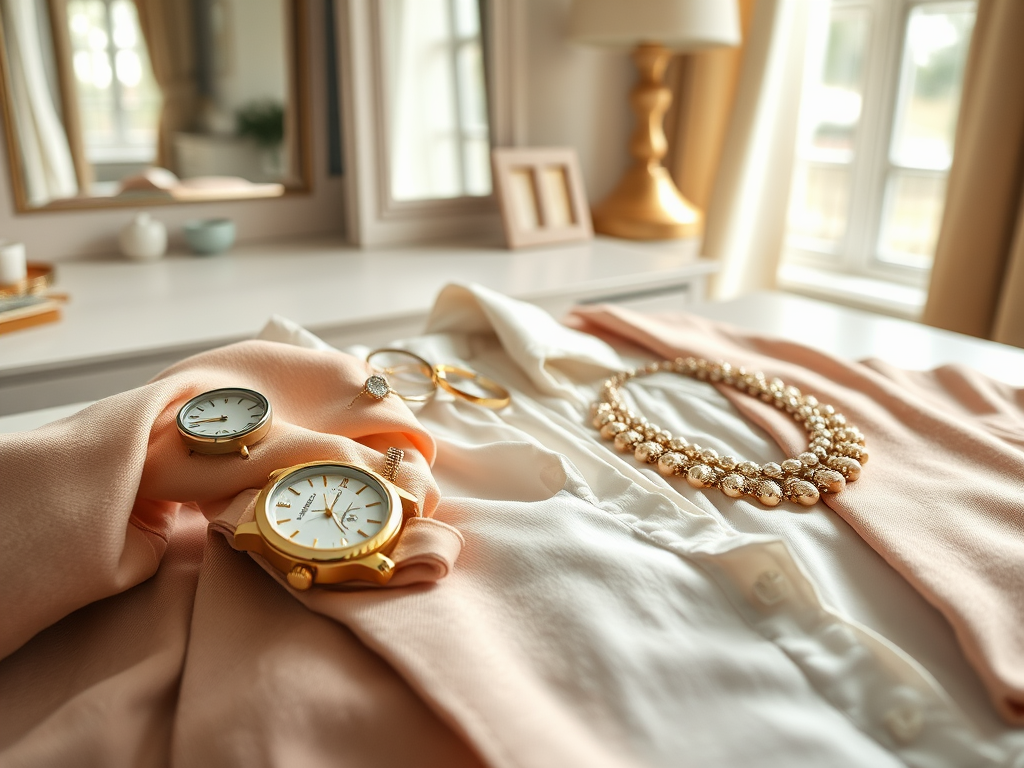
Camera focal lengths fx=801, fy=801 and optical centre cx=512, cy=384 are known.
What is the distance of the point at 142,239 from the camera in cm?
181

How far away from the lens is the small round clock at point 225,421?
58 centimetres

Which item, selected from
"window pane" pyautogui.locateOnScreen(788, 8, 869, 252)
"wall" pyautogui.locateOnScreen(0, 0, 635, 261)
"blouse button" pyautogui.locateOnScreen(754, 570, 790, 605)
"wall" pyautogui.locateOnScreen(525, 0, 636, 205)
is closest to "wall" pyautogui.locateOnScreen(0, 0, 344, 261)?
"wall" pyautogui.locateOnScreen(0, 0, 635, 261)

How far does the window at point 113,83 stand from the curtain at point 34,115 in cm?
6

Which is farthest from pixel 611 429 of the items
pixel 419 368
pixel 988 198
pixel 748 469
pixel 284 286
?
pixel 988 198

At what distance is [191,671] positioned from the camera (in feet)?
1.50

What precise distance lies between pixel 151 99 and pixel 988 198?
1901 mm

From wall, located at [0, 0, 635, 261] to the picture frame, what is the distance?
144mm

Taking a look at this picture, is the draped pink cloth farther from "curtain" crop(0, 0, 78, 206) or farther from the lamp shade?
"curtain" crop(0, 0, 78, 206)

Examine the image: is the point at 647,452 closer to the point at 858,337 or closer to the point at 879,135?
the point at 858,337

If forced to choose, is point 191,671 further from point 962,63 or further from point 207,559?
point 962,63

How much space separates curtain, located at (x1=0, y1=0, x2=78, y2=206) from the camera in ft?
5.38

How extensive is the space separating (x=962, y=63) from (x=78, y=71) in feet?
7.15

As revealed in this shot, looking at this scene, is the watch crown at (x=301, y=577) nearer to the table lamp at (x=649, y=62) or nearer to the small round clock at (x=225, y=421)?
the small round clock at (x=225, y=421)

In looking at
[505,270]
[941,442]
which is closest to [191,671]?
[941,442]
